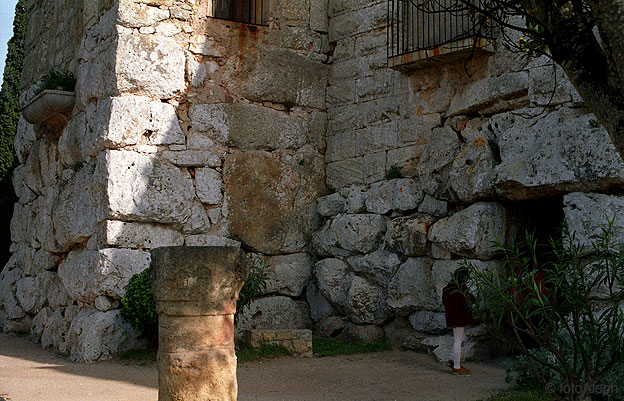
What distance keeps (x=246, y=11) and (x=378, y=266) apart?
4071mm

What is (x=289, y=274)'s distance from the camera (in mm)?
9703

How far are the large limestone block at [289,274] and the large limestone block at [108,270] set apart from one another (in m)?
1.80

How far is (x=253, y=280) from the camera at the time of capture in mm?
8625

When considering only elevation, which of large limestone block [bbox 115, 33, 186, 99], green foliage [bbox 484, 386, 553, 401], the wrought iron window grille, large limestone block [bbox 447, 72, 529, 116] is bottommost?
green foliage [bbox 484, 386, 553, 401]

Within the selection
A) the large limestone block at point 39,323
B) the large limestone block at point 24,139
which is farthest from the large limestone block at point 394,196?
the large limestone block at point 24,139

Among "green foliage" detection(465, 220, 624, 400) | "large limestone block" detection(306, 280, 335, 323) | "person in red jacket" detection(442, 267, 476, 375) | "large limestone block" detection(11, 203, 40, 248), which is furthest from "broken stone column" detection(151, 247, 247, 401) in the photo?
"large limestone block" detection(11, 203, 40, 248)

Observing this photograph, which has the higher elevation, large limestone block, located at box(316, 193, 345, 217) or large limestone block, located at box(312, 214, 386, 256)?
large limestone block, located at box(316, 193, 345, 217)

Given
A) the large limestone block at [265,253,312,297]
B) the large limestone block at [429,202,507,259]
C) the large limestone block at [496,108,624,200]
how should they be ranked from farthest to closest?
the large limestone block at [265,253,312,297], the large limestone block at [429,202,507,259], the large limestone block at [496,108,624,200]

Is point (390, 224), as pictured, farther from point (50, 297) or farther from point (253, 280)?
point (50, 297)

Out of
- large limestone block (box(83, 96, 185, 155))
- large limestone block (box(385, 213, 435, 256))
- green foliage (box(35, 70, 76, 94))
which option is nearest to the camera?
large limestone block (box(385, 213, 435, 256))

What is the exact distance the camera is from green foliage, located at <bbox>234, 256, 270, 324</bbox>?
853 cm

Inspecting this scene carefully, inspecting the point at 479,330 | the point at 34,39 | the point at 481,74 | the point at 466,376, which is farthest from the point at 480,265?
the point at 34,39

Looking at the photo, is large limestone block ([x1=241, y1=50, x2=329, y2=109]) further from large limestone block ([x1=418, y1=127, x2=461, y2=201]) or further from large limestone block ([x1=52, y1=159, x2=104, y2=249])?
large limestone block ([x1=52, y1=159, x2=104, y2=249])

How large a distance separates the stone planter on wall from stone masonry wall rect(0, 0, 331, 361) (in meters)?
0.15
